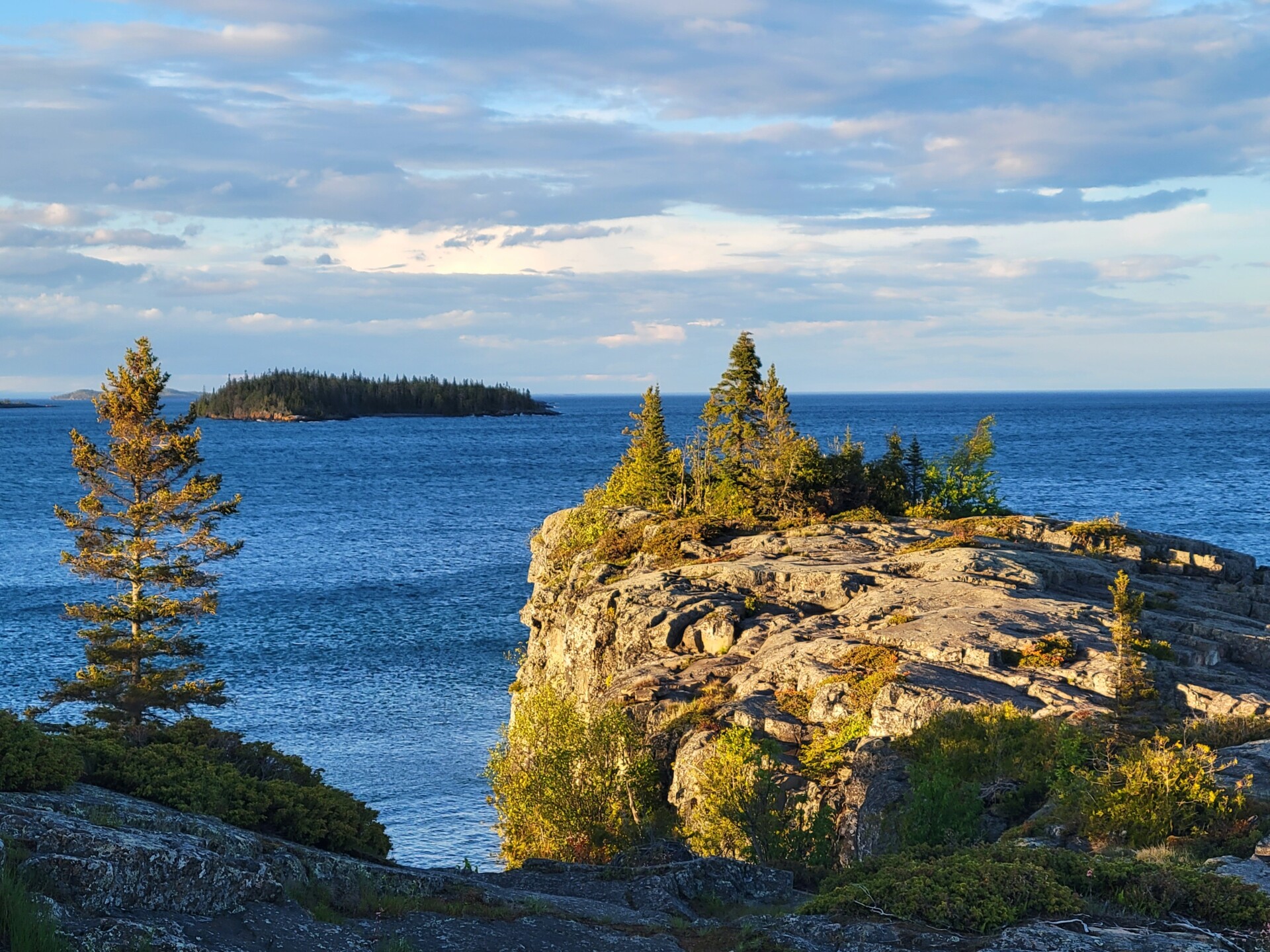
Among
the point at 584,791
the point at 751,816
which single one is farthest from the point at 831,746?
the point at 584,791

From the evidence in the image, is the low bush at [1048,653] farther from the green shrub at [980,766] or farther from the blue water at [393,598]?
the blue water at [393,598]

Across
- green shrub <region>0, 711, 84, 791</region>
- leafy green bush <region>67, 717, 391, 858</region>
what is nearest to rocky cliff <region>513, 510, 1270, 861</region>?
leafy green bush <region>67, 717, 391, 858</region>

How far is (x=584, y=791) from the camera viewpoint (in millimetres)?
31266

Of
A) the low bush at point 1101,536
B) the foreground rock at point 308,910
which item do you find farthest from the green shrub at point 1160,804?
the low bush at point 1101,536

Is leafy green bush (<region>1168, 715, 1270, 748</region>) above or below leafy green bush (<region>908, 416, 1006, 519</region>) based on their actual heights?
below

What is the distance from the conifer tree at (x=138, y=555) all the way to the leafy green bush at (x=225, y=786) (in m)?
22.6

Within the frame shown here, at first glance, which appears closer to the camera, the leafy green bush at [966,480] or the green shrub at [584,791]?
the green shrub at [584,791]

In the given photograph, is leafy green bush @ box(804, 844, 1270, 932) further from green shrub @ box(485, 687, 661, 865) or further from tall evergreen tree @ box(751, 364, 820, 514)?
tall evergreen tree @ box(751, 364, 820, 514)

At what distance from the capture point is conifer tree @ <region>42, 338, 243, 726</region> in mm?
40031

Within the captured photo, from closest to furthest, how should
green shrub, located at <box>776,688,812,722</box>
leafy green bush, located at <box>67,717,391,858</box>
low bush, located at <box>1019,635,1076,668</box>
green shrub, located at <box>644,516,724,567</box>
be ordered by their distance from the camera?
leafy green bush, located at <box>67,717,391,858</box>
low bush, located at <box>1019,635,1076,668</box>
green shrub, located at <box>776,688,812,722</box>
green shrub, located at <box>644,516,724,567</box>

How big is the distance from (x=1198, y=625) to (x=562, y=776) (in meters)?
22.2

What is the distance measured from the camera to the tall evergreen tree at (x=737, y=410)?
6819 centimetres

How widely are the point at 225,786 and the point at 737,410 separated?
196 ft

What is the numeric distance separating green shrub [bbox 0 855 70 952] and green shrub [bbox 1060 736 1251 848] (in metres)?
17.3
